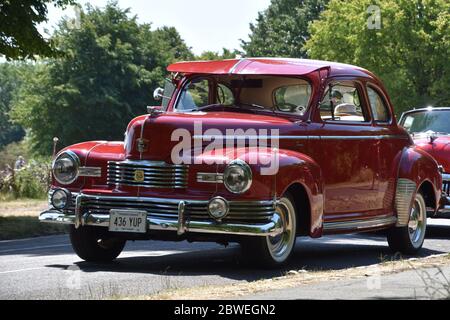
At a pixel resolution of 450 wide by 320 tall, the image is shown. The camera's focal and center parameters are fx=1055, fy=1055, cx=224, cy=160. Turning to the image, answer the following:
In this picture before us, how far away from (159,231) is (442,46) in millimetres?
42341

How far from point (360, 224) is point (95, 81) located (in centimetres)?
6000

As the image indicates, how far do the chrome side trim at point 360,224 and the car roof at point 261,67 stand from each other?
1.69m

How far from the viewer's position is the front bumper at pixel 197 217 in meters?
9.88

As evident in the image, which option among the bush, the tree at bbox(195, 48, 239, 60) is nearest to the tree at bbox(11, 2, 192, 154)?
the tree at bbox(195, 48, 239, 60)

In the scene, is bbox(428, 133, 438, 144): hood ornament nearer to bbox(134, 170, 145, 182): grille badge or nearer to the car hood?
the car hood

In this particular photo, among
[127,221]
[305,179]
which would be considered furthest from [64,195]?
[305,179]

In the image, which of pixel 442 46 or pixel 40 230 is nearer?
pixel 40 230

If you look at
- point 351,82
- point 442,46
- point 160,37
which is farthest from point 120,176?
point 160,37

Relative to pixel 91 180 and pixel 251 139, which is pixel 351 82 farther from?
pixel 91 180

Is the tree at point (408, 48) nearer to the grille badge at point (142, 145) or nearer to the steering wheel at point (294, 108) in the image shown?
the steering wheel at point (294, 108)

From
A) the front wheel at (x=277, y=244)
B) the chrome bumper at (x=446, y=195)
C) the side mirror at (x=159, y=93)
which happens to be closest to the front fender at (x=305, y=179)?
the front wheel at (x=277, y=244)

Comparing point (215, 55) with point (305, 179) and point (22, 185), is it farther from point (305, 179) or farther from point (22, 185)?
point (305, 179)

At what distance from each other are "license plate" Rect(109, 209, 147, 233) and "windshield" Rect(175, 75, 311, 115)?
5.66 ft
